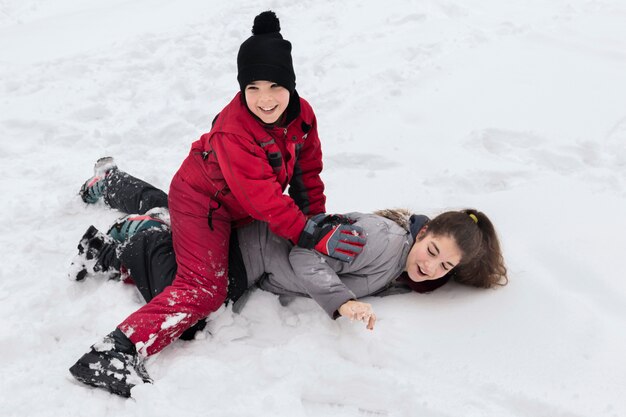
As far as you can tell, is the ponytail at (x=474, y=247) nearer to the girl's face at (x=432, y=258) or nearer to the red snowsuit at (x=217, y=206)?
the girl's face at (x=432, y=258)

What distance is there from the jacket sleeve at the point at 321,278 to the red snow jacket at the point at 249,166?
3.4 inches

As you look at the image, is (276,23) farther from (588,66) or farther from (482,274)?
(588,66)

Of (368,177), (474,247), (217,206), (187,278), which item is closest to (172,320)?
(187,278)

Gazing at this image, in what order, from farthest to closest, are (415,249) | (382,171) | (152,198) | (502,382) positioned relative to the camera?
1. (382,171)
2. (152,198)
3. (415,249)
4. (502,382)

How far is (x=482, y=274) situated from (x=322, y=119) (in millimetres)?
1932

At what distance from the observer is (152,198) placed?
2.88m

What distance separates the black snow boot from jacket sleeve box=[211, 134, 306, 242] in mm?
735

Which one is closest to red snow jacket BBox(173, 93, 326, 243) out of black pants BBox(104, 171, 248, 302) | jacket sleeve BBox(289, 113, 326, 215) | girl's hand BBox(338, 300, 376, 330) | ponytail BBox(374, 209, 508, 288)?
jacket sleeve BBox(289, 113, 326, 215)

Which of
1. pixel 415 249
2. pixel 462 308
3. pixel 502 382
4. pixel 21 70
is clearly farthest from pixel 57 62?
pixel 502 382

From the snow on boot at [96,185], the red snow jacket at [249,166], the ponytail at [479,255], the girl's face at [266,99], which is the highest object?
the girl's face at [266,99]

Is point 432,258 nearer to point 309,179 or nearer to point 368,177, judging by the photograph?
point 309,179

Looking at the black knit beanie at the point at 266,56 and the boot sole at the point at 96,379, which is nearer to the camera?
the boot sole at the point at 96,379

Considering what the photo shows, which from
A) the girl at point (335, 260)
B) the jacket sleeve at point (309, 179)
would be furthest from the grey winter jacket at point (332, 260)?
the jacket sleeve at point (309, 179)

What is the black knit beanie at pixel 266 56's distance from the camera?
2193mm
